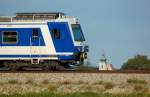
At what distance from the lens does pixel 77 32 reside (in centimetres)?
3219

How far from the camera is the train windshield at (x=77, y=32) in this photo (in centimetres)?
3191

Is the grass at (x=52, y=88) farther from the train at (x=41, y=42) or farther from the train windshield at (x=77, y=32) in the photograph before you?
the train windshield at (x=77, y=32)

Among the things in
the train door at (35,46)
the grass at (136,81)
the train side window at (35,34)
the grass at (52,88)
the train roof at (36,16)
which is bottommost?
the grass at (52,88)

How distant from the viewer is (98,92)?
73.9 ft

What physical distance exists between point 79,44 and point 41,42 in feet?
7.37

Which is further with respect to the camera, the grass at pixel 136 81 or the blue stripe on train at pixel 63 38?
the blue stripe on train at pixel 63 38

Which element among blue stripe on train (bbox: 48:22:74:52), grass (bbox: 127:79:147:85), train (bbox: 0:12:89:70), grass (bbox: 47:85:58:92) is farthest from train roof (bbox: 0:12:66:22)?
grass (bbox: 47:85:58:92)

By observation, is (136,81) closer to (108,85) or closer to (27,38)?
(108,85)

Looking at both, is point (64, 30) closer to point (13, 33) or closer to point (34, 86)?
point (13, 33)

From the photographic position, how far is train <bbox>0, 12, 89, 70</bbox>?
103 feet

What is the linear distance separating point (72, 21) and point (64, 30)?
2.96ft

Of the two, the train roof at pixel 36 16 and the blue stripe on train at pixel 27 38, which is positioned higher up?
the train roof at pixel 36 16

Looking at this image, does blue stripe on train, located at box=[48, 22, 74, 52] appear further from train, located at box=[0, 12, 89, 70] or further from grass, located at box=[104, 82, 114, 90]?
grass, located at box=[104, 82, 114, 90]

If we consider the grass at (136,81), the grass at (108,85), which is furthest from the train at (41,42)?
the grass at (108,85)
